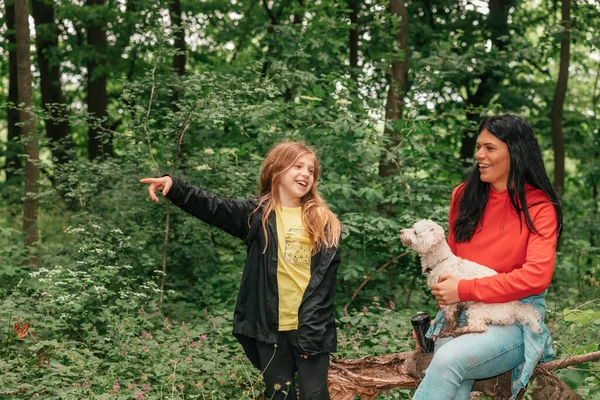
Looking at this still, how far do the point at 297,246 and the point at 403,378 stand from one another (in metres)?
1.00

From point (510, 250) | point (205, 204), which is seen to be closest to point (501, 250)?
point (510, 250)

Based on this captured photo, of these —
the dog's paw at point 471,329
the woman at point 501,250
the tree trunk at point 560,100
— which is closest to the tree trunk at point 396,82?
the tree trunk at point 560,100

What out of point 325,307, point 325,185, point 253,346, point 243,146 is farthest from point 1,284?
point 325,307

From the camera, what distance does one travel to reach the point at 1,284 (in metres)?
6.48

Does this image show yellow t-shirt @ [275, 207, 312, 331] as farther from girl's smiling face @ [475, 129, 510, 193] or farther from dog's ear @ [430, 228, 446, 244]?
girl's smiling face @ [475, 129, 510, 193]

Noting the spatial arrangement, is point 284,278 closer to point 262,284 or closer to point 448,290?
point 262,284

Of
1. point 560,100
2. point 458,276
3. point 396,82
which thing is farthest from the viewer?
point 560,100

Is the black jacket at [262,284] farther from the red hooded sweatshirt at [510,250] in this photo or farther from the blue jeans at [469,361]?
the red hooded sweatshirt at [510,250]

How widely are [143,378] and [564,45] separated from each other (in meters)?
8.70

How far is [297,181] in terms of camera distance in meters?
3.96

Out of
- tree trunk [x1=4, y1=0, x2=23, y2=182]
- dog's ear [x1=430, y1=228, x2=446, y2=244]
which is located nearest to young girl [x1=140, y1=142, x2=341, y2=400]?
dog's ear [x1=430, y1=228, x2=446, y2=244]

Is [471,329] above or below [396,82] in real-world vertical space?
below

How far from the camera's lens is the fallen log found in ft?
11.3

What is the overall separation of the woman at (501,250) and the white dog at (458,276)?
5 cm
